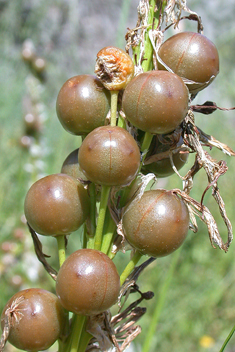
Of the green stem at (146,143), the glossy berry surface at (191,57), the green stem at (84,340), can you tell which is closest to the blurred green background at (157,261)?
the green stem at (84,340)

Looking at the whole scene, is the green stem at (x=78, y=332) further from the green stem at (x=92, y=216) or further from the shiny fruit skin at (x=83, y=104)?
the shiny fruit skin at (x=83, y=104)

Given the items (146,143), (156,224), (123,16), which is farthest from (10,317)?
(123,16)

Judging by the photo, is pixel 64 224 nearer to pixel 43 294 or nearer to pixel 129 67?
pixel 43 294

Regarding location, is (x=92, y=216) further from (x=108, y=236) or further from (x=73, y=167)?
(x=73, y=167)

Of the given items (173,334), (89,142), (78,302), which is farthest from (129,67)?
(173,334)

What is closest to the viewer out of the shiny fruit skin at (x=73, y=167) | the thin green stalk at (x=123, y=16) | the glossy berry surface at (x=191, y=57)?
the glossy berry surface at (x=191, y=57)

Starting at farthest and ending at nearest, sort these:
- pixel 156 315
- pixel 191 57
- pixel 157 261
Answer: pixel 157 261, pixel 156 315, pixel 191 57

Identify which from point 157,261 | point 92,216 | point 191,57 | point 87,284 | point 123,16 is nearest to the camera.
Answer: point 87,284
